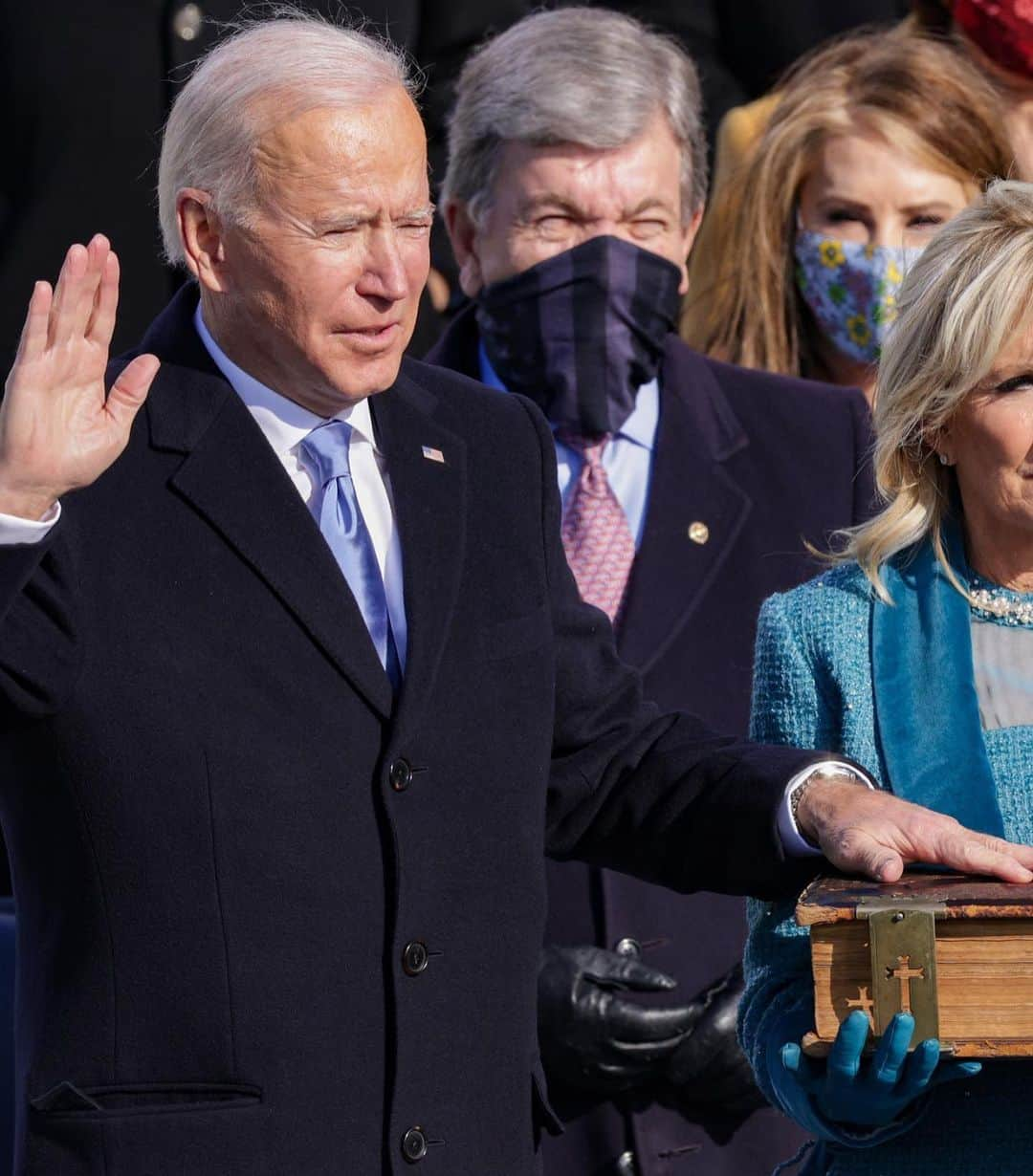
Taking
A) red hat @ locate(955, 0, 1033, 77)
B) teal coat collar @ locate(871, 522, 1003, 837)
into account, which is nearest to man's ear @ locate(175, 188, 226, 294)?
teal coat collar @ locate(871, 522, 1003, 837)

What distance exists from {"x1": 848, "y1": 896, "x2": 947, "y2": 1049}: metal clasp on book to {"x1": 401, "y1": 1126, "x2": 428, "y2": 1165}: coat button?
0.55 m

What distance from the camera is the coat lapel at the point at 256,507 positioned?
2.87 metres

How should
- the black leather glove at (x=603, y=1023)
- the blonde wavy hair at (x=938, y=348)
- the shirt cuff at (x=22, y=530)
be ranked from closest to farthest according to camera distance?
the shirt cuff at (x=22, y=530)
the blonde wavy hair at (x=938, y=348)
the black leather glove at (x=603, y=1023)

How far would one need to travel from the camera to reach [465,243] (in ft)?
13.9

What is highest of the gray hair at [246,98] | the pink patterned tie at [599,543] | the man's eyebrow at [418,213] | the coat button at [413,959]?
the gray hair at [246,98]

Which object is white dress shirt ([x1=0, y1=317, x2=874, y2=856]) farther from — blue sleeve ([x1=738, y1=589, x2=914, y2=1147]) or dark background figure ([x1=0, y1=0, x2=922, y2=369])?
dark background figure ([x1=0, y1=0, x2=922, y2=369])

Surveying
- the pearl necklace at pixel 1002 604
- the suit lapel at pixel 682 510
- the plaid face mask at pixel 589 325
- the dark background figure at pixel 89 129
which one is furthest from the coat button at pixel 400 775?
the dark background figure at pixel 89 129

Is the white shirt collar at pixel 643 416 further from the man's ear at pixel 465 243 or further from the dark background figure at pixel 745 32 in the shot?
the dark background figure at pixel 745 32

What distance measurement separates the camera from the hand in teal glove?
2643mm

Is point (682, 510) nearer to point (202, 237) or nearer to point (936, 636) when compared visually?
point (936, 636)

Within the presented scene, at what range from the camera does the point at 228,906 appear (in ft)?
9.04

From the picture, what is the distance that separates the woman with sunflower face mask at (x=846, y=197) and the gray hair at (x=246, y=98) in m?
1.58

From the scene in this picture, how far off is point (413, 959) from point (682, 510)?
4.22ft

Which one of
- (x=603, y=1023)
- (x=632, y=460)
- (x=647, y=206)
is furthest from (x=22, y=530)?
(x=647, y=206)
